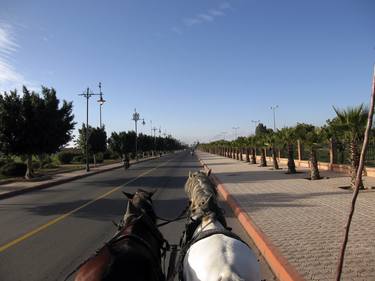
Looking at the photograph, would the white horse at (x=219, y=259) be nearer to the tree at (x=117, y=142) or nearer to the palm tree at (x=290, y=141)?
the palm tree at (x=290, y=141)

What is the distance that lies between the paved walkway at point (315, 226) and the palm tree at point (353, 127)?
4.47 feet

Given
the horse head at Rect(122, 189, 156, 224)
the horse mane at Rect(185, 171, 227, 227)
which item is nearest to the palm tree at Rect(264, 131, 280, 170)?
the horse mane at Rect(185, 171, 227, 227)

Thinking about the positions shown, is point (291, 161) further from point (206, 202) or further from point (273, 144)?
point (206, 202)

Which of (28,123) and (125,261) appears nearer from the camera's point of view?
(125,261)

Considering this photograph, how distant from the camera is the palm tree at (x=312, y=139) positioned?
2172 centimetres

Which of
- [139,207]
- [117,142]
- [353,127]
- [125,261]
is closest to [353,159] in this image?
[353,127]

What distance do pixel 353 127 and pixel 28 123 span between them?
68.0ft

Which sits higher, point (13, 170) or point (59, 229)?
point (13, 170)

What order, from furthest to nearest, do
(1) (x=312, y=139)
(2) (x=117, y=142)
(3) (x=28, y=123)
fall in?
(2) (x=117, y=142), (3) (x=28, y=123), (1) (x=312, y=139)

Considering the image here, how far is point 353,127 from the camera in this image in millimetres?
17156

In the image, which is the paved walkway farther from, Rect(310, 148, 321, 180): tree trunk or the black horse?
Rect(310, 148, 321, 180): tree trunk

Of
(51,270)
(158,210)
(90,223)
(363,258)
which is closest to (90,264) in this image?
(51,270)

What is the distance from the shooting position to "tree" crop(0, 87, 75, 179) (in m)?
29.5

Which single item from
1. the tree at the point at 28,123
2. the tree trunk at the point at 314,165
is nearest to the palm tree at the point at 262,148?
the tree trunk at the point at 314,165
